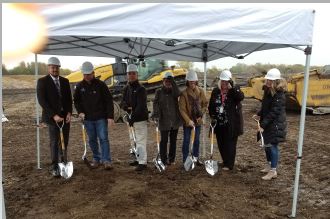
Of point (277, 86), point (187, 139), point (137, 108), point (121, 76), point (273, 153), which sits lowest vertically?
point (273, 153)

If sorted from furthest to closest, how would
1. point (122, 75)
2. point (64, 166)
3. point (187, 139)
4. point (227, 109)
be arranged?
point (122, 75)
point (187, 139)
point (227, 109)
point (64, 166)

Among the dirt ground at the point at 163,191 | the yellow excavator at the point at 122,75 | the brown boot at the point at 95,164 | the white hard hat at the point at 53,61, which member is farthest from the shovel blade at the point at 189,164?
the yellow excavator at the point at 122,75

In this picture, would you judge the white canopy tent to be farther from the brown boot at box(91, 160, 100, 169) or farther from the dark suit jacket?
the brown boot at box(91, 160, 100, 169)

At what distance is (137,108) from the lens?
5.69 metres

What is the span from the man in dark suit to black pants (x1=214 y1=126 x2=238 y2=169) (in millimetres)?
2481

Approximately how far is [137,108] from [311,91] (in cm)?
980

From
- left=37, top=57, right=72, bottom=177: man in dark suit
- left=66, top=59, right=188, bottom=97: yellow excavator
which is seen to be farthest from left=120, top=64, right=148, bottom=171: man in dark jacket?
left=66, top=59, right=188, bottom=97: yellow excavator

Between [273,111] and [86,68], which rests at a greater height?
[86,68]

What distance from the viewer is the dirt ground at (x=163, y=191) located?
14.5 ft

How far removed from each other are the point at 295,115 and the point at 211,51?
8.47m

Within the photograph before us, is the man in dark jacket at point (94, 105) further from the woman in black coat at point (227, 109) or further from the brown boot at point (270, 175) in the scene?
the brown boot at point (270, 175)

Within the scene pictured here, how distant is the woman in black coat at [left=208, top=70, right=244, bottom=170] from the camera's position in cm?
562

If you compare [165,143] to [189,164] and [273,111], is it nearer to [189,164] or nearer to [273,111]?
[189,164]

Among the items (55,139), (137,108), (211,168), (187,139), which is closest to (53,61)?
(55,139)
